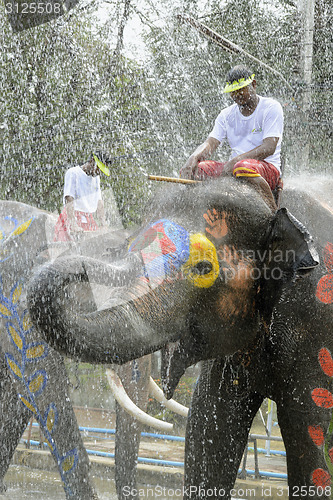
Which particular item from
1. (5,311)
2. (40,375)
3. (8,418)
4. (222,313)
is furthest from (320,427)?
(8,418)

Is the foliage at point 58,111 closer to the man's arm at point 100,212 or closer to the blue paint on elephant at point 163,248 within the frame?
the man's arm at point 100,212

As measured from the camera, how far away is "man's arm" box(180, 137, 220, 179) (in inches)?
107

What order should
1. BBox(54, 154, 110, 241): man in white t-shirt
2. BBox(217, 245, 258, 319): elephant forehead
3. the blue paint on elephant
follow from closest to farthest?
the blue paint on elephant
BBox(217, 245, 258, 319): elephant forehead
BBox(54, 154, 110, 241): man in white t-shirt

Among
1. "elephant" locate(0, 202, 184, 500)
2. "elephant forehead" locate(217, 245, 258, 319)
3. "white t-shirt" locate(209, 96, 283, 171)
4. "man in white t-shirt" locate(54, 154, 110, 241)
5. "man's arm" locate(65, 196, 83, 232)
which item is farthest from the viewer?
"man in white t-shirt" locate(54, 154, 110, 241)

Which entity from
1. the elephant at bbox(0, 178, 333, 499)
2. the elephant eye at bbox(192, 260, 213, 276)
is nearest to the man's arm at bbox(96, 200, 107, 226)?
the elephant at bbox(0, 178, 333, 499)

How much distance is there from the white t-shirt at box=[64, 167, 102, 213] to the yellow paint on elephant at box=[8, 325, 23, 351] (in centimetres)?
126

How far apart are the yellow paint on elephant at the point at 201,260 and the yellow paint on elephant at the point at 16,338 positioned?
68.9 inches

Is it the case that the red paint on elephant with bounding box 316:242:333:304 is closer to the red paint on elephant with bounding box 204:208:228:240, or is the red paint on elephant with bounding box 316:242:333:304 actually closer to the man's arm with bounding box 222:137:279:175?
the red paint on elephant with bounding box 204:208:228:240

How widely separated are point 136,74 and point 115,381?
559cm

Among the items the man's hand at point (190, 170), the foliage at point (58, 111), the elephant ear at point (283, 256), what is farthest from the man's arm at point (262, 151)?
the foliage at point (58, 111)

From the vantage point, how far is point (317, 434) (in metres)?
2.52

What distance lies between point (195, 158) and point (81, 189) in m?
2.12

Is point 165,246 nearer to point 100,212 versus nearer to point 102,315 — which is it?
point 102,315

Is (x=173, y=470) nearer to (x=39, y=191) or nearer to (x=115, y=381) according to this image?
(x=115, y=381)
